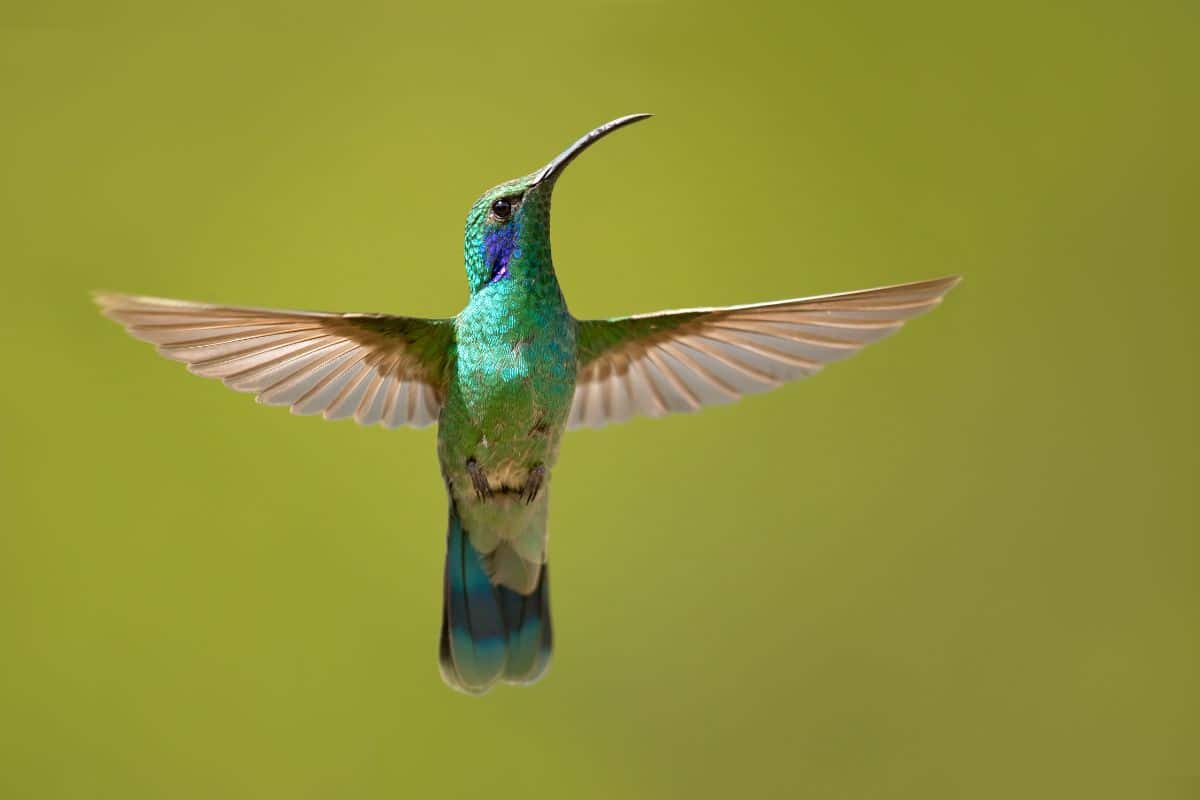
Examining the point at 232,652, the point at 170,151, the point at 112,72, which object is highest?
the point at 112,72

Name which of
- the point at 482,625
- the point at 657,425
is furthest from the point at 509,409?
the point at 657,425

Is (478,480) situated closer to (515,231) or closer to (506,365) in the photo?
(506,365)

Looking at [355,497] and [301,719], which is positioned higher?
[355,497]

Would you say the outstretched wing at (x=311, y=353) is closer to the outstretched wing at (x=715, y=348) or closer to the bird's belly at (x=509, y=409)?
the bird's belly at (x=509, y=409)

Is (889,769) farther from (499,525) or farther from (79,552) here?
(79,552)

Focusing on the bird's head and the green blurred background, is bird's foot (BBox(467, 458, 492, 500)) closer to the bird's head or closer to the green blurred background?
the bird's head

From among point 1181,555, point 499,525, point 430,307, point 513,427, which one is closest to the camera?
point 513,427

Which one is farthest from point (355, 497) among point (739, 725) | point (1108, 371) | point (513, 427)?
point (1108, 371)

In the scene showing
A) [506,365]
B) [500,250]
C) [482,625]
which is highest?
[500,250]
